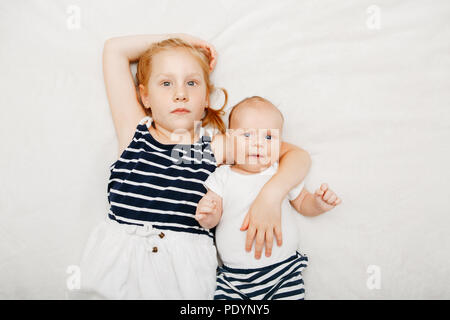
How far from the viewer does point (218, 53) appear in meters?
1.27

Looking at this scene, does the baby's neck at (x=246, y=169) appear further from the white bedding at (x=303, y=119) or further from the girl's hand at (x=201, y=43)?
the girl's hand at (x=201, y=43)

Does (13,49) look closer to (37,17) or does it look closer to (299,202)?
(37,17)

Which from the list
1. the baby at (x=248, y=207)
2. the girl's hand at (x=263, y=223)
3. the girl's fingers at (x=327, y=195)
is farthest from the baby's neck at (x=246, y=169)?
the girl's fingers at (x=327, y=195)

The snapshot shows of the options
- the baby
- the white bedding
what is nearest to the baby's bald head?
the baby

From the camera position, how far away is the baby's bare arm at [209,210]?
3.12ft

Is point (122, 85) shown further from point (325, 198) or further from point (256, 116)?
point (325, 198)

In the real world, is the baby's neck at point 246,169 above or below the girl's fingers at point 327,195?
above

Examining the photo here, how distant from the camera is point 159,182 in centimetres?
107

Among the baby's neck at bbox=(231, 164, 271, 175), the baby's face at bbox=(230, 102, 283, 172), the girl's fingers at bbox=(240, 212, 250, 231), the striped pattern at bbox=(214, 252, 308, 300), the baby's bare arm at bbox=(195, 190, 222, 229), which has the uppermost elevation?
the baby's face at bbox=(230, 102, 283, 172)

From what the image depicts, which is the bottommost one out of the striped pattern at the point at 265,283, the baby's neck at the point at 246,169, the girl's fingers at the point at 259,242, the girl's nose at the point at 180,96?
the striped pattern at the point at 265,283

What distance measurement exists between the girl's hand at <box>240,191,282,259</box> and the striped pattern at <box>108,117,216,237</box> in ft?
0.51

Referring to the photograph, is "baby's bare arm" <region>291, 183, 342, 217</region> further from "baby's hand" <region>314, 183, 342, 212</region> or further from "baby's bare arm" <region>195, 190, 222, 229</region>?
"baby's bare arm" <region>195, 190, 222, 229</region>

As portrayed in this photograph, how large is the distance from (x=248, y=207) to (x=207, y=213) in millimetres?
136

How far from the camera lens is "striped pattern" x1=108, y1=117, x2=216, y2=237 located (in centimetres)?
104
